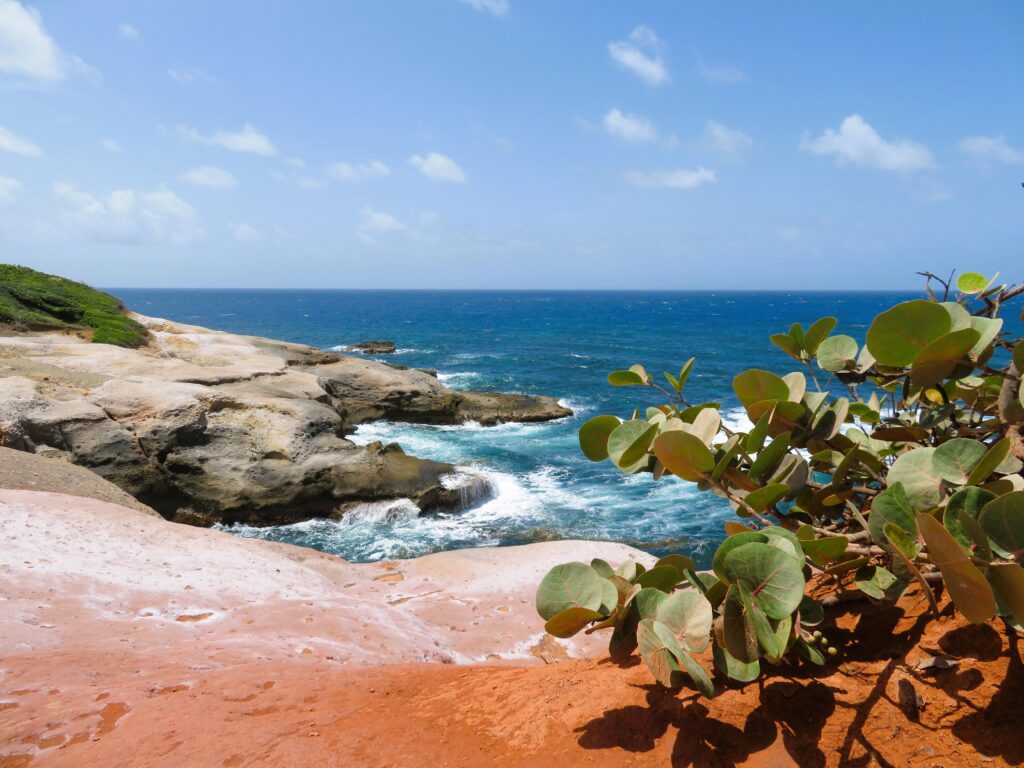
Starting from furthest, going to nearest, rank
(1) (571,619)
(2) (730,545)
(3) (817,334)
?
(3) (817,334)
(1) (571,619)
(2) (730,545)

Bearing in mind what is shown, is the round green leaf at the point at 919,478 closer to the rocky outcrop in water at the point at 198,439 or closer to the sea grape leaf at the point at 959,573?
the sea grape leaf at the point at 959,573

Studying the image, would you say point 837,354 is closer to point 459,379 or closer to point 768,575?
point 768,575

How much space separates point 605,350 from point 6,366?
40.8m

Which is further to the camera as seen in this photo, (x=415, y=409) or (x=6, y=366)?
(x=415, y=409)

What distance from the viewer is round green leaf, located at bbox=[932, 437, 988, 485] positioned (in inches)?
69.5

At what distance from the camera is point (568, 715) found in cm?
238

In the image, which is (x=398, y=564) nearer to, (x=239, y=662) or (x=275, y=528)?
(x=239, y=662)

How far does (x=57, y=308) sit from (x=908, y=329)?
94.2 feet

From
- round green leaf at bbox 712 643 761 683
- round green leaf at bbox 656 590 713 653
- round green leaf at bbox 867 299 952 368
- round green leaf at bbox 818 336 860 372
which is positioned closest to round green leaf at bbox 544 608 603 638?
round green leaf at bbox 656 590 713 653

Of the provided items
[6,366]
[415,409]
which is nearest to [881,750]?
[6,366]

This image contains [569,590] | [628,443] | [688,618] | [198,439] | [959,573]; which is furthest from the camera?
[198,439]

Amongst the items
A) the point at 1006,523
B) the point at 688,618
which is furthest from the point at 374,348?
the point at 1006,523

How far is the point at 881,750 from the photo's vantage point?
5.98 ft

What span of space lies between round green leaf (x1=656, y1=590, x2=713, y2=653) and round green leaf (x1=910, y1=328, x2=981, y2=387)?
100 cm
